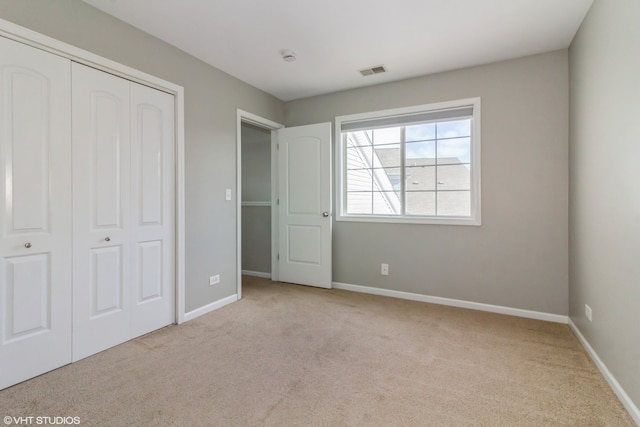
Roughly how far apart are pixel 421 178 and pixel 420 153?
0.29 m

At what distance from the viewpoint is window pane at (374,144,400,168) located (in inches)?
146

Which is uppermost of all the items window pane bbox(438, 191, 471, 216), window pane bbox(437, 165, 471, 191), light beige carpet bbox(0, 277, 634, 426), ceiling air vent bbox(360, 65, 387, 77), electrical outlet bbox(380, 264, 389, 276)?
ceiling air vent bbox(360, 65, 387, 77)

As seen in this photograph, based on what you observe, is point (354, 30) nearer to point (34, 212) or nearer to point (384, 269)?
point (384, 269)

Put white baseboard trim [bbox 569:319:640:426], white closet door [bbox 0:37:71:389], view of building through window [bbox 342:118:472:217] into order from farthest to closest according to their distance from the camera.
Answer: view of building through window [bbox 342:118:472:217]
white closet door [bbox 0:37:71:389]
white baseboard trim [bbox 569:319:640:426]

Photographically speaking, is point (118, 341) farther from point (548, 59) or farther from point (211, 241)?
point (548, 59)

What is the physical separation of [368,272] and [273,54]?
2645 millimetres

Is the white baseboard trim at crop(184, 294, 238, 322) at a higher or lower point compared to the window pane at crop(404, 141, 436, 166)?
lower

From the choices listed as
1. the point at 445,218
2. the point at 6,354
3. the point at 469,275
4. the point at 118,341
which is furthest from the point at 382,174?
the point at 6,354

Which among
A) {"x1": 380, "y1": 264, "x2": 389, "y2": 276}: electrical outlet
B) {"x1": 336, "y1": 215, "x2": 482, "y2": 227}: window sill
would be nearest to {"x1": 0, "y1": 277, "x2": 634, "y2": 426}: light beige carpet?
{"x1": 380, "y1": 264, "x2": 389, "y2": 276}: electrical outlet

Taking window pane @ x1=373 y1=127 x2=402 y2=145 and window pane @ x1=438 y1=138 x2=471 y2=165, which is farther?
window pane @ x1=373 y1=127 x2=402 y2=145

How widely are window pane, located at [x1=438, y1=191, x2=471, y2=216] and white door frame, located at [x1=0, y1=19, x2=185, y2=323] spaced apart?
107 inches

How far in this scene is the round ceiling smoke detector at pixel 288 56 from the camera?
2900mm

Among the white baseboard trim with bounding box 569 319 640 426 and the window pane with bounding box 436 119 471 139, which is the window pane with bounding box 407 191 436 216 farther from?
the white baseboard trim with bounding box 569 319 640 426

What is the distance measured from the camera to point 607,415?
1.60 m
